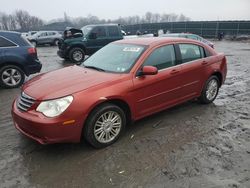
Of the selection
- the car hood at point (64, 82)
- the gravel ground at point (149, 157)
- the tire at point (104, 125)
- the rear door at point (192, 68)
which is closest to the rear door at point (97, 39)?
the rear door at point (192, 68)

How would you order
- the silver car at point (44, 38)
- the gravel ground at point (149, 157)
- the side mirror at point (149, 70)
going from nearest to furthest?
1. the gravel ground at point (149, 157)
2. the side mirror at point (149, 70)
3. the silver car at point (44, 38)

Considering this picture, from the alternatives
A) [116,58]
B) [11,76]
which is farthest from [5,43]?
[116,58]

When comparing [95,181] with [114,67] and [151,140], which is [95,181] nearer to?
[151,140]

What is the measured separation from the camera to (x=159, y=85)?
16.4 feet

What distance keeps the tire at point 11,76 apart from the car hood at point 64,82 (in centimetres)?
396

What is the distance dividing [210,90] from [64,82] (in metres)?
3.50

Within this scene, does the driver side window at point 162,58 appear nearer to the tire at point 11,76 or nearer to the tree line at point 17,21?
the tire at point 11,76

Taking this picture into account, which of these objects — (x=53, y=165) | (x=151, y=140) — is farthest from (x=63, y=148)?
(x=151, y=140)

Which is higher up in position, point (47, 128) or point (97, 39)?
point (97, 39)

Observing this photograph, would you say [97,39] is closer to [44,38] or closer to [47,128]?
[47,128]

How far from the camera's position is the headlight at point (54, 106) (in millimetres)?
3857

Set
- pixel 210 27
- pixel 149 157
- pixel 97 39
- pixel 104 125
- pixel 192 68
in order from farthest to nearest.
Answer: pixel 210 27, pixel 97 39, pixel 192 68, pixel 104 125, pixel 149 157

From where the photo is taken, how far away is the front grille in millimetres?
4085

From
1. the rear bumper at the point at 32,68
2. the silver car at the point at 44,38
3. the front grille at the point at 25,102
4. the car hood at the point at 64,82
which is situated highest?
the car hood at the point at 64,82
